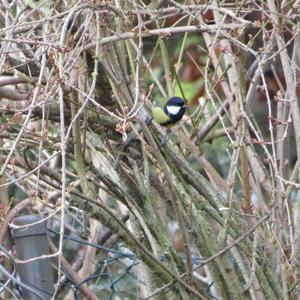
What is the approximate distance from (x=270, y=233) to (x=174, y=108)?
70cm

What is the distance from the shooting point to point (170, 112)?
334cm

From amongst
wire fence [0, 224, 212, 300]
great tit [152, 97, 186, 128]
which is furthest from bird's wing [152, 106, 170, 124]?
wire fence [0, 224, 212, 300]

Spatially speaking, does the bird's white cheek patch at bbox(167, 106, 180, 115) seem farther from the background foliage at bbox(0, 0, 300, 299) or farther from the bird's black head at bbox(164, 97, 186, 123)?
the background foliage at bbox(0, 0, 300, 299)

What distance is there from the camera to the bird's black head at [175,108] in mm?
3356

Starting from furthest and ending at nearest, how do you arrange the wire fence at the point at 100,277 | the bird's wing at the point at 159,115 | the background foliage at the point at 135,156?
the bird's wing at the point at 159,115
the background foliage at the point at 135,156
the wire fence at the point at 100,277

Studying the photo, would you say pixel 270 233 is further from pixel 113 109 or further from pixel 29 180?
pixel 29 180

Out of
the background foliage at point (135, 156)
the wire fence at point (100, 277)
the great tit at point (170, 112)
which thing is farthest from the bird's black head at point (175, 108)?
the wire fence at point (100, 277)

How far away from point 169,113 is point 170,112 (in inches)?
0.7

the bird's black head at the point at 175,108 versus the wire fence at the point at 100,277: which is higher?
the bird's black head at the point at 175,108

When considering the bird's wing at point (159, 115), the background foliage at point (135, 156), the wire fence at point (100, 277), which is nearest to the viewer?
the wire fence at point (100, 277)

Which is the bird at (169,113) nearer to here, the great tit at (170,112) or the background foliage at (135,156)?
the great tit at (170,112)

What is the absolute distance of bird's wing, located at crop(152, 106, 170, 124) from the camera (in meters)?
3.28

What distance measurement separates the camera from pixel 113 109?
2.93m

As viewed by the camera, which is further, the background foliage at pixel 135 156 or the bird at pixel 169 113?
the bird at pixel 169 113
